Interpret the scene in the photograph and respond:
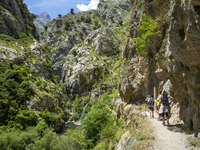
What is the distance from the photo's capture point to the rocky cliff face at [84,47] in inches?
2387

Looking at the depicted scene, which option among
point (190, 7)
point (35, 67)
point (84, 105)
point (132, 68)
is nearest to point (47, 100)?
point (35, 67)

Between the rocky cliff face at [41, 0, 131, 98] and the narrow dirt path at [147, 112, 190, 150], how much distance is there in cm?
5053

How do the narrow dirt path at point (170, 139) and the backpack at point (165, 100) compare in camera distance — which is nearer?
the narrow dirt path at point (170, 139)

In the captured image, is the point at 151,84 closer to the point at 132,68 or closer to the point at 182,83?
the point at 132,68

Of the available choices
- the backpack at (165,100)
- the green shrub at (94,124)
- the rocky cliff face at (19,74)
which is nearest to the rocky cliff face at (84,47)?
the rocky cliff face at (19,74)

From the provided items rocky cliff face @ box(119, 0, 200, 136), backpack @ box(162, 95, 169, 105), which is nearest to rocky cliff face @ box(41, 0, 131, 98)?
rocky cliff face @ box(119, 0, 200, 136)

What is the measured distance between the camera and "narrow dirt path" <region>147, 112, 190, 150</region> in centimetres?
540

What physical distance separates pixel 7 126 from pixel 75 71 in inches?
1688

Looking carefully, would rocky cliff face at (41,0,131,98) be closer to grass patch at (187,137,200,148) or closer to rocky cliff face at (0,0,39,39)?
rocky cliff face at (0,0,39,39)

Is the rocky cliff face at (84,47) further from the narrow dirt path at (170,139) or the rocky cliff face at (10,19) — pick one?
the narrow dirt path at (170,139)

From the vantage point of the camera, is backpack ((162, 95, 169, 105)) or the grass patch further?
backpack ((162, 95, 169, 105))

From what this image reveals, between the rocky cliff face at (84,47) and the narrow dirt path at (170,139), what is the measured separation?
50531mm

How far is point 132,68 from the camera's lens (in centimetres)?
1806

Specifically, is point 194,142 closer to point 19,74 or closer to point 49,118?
point 49,118
